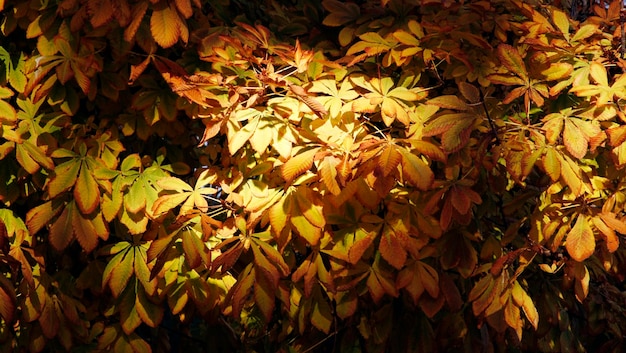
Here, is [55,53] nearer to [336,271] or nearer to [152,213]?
[152,213]

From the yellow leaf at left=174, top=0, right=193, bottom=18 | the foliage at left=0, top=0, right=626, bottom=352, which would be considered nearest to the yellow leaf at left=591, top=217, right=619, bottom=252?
the foliage at left=0, top=0, right=626, bottom=352

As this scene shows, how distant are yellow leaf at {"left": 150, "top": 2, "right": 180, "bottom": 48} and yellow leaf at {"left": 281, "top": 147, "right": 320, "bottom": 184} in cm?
44

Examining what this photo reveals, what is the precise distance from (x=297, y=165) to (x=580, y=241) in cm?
70

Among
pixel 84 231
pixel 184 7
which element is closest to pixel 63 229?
pixel 84 231

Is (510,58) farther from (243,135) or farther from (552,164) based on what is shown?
(243,135)

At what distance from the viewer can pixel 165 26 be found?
171cm

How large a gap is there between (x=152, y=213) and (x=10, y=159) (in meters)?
0.48

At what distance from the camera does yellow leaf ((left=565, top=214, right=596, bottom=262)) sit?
163 centimetres

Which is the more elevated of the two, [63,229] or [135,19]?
[135,19]

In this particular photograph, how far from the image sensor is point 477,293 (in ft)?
5.84

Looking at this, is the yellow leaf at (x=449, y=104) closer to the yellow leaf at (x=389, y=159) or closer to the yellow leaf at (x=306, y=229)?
the yellow leaf at (x=389, y=159)

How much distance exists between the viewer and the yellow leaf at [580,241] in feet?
5.34

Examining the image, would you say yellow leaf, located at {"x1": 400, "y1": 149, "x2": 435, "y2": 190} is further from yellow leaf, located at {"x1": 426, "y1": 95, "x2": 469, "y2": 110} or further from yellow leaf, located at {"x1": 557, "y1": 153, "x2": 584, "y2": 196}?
yellow leaf, located at {"x1": 557, "y1": 153, "x2": 584, "y2": 196}

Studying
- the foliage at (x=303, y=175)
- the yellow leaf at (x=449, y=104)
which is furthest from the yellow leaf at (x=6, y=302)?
the yellow leaf at (x=449, y=104)
